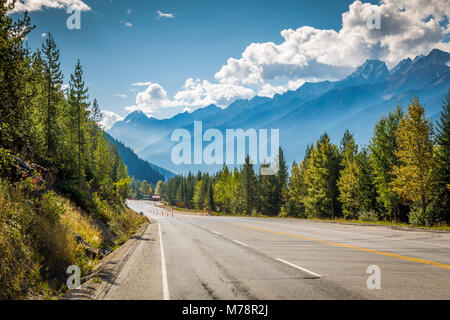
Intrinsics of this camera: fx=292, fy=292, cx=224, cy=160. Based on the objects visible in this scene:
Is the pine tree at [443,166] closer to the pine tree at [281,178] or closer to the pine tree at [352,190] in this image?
the pine tree at [352,190]

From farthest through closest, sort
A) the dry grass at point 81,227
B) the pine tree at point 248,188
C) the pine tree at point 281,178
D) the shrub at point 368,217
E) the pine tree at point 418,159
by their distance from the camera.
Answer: the pine tree at point 248,188, the pine tree at point 281,178, the shrub at point 368,217, the pine tree at point 418,159, the dry grass at point 81,227

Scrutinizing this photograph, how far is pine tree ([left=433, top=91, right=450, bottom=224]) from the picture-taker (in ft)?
77.8

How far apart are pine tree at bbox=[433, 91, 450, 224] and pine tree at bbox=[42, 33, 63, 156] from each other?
32024 mm

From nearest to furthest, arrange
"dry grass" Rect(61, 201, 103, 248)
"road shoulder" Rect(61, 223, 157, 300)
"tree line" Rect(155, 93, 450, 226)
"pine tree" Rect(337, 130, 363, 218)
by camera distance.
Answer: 1. "road shoulder" Rect(61, 223, 157, 300)
2. "dry grass" Rect(61, 201, 103, 248)
3. "tree line" Rect(155, 93, 450, 226)
4. "pine tree" Rect(337, 130, 363, 218)

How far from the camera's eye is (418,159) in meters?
23.7

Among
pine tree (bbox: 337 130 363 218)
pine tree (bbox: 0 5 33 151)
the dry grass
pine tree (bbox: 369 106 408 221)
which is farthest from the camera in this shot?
pine tree (bbox: 337 130 363 218)

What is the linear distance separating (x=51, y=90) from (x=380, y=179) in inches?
1396

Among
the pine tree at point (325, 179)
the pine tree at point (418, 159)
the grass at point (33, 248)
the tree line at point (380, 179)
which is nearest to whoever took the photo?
the grass at point (33, 248)

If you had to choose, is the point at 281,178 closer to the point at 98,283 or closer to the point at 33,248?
the point at 98,283

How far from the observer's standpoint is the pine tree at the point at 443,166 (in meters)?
23.7

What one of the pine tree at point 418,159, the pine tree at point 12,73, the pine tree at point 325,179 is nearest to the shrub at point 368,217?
the pine tree at point 418,159

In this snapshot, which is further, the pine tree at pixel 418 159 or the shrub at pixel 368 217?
the shrub at pixel 368 217

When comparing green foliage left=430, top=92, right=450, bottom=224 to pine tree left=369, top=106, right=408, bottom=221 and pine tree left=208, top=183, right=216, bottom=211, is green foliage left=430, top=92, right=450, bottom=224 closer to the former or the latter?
pine tree left=369, top=106, right=408, bottom=221

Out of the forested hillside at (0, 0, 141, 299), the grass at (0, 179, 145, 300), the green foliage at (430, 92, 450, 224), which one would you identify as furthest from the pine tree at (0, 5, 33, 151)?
the green foliage at (430, 92, 450, 224)
